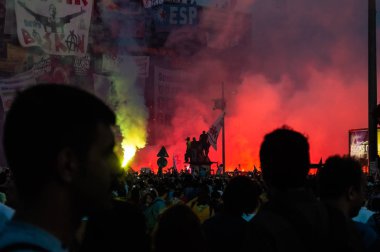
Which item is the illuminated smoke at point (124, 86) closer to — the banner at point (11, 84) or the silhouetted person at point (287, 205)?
the banner at point (11, 84)

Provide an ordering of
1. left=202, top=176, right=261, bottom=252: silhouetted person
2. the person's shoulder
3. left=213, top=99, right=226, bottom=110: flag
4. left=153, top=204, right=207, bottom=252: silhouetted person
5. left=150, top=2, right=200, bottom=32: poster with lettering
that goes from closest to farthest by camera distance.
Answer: the person's shoulder, left=153, top=204, right=207, bottom=252: silhouetted person, left=202, top=176, right=261, bottom=252: silhouetted person, left=213, top=99, right=226, bottom=110: flag, left=150, top=2, right=200, bottom=32: poster with lettering

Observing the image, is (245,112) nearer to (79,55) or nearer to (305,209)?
(79,55)

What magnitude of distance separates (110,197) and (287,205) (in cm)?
77

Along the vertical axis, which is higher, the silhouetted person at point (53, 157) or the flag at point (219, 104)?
the flag at point (219, 104)

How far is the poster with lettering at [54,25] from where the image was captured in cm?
3438

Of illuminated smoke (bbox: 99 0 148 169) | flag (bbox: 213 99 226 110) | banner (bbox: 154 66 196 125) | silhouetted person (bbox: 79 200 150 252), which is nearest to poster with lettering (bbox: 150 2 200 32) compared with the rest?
banner (bbox: 154 66 196 125)

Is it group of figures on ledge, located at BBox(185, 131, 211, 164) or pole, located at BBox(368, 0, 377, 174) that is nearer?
pole, located at BBox(368, 0, 377, 174)

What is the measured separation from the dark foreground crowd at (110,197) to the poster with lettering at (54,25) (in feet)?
105

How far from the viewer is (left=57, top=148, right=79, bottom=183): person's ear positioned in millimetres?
1492

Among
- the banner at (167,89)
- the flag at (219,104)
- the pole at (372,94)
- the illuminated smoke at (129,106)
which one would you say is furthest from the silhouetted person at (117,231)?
the banner at (167,89)

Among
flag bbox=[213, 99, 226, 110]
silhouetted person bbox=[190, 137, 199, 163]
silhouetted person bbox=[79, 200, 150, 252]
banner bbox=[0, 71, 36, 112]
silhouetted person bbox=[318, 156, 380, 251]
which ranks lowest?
silhouetted person bbox=[79, 200, 150, 252]

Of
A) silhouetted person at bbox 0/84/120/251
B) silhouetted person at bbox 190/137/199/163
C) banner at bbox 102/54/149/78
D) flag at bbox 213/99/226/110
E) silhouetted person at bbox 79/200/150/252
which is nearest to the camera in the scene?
silhouetted person at bbox 0/84/120/251

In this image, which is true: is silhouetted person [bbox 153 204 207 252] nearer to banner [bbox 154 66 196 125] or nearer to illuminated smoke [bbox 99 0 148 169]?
illuminated smoke [bbox 99 0 148 169]

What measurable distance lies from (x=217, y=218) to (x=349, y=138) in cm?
3635
